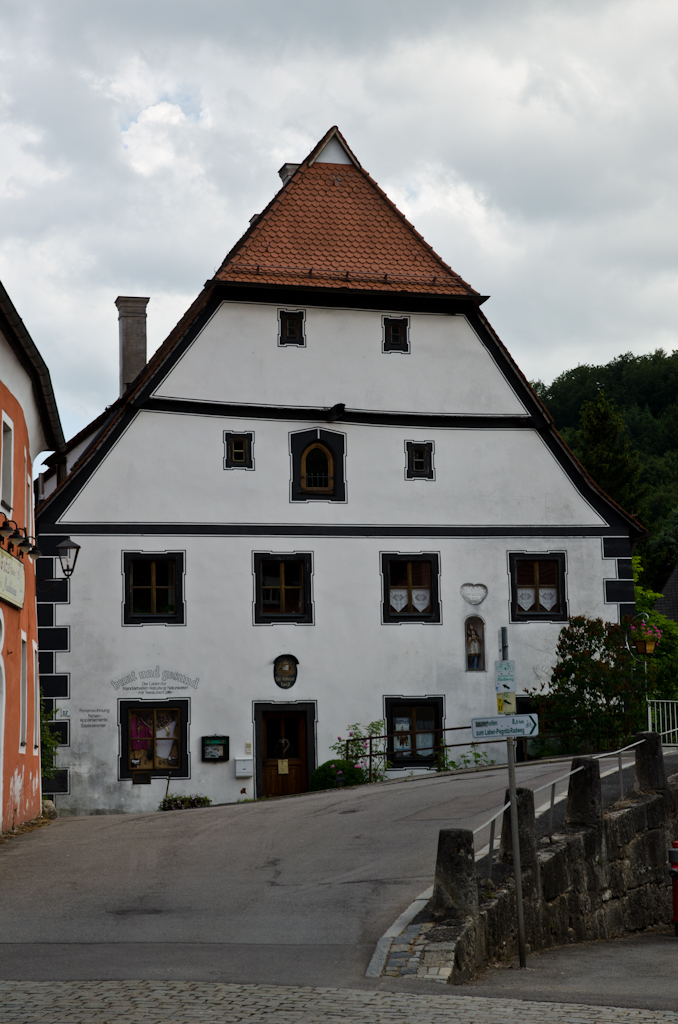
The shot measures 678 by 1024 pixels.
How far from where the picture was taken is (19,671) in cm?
1903

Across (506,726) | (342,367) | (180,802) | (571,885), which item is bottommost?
(180,802)

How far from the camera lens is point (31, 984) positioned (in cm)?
851

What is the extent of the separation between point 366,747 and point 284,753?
5.47 feet

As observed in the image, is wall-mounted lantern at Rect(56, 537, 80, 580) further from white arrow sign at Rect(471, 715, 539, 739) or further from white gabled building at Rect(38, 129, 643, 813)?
white arrow sign at Rect(471, 715, 539, 739)

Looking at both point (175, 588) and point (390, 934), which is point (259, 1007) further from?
point (175, 588)

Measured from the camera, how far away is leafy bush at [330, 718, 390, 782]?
25.4 metres

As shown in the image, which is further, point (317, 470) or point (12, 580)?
point (317, 470)

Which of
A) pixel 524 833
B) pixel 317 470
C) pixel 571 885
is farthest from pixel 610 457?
pixel 524 833

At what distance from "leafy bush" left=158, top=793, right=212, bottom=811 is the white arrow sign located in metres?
14.6

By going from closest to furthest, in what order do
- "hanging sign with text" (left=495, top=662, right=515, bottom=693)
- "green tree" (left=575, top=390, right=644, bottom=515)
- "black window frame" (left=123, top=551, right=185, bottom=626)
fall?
"hanging sign with text" (left=495, top=662, right=515, bottom=693) < "black window frame" (left=123, top=551, right=185, bottom=626) < "green tree" (left=575, top=390, right=644, bottom=515)

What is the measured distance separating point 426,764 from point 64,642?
7.72 m

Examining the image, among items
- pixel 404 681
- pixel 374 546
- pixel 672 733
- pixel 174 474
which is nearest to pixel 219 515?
pixel 174 474

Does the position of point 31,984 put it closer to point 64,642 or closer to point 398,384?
point 64,642

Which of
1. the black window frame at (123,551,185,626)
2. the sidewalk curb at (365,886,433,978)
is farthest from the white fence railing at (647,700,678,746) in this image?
the sidewalk curb at (365,886,433,978)
